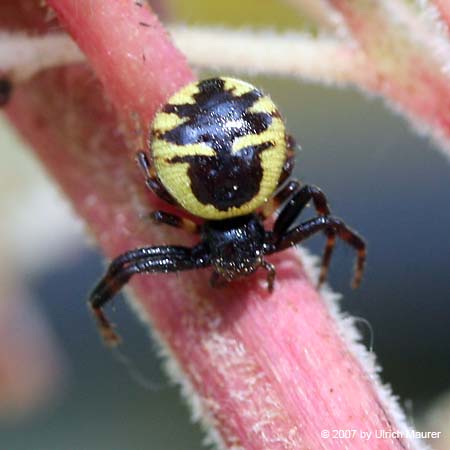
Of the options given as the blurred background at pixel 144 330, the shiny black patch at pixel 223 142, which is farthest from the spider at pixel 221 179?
the blurred background at pixel 144 330

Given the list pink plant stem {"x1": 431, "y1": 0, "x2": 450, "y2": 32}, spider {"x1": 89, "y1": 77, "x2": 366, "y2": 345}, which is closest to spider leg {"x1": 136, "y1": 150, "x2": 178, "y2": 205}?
spider {"x1": 89, "y1": 77, "x2": 366, "y2": 345}

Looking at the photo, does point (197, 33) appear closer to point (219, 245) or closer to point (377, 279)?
point (219, 245)

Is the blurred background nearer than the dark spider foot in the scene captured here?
No

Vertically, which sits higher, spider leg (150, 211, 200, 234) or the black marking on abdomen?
the black marking on abdomen

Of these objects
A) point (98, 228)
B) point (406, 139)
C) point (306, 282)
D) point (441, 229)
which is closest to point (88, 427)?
point (441, 229)

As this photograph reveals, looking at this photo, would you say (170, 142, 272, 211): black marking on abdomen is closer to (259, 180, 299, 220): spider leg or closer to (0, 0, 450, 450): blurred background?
(259, 180, 299, 220): spider leg

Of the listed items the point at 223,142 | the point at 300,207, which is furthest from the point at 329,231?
the point at 223,142
